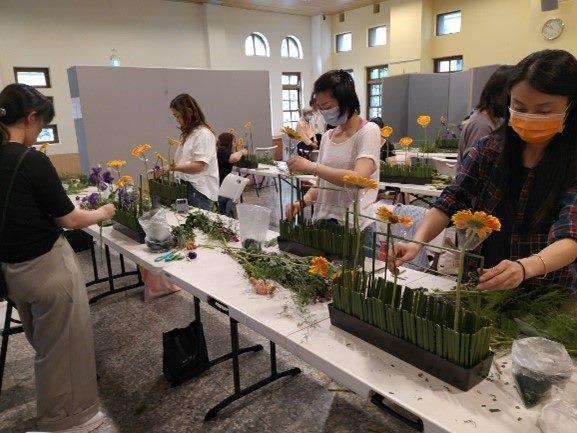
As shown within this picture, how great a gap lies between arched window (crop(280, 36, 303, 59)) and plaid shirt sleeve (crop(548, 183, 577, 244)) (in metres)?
10.5

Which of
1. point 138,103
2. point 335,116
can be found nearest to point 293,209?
point 335,116

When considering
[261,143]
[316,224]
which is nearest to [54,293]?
[316,224]

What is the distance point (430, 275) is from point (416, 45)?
9.16 m

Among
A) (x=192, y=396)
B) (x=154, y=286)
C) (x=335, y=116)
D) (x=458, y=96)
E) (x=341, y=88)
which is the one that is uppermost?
(x=458, y=96)

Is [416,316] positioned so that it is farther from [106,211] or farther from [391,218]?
[106,211]

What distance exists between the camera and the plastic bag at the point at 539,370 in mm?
867

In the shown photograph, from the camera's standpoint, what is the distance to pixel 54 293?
1708 mm

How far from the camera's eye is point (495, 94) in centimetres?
235

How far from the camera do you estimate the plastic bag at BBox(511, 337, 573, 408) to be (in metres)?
0.87

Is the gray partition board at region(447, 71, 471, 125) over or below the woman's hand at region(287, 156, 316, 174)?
over

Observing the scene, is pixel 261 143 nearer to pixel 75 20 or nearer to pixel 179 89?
pixel 179 89

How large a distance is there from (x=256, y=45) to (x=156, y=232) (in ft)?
30.8

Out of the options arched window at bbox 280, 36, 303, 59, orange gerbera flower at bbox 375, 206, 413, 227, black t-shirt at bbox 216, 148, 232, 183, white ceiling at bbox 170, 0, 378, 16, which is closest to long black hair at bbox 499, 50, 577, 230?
orange gerbera flower at bbox 375, 206, 413, 227

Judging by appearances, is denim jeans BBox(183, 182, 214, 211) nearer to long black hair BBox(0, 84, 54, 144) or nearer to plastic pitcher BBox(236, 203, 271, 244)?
plastic pitcher BBox(236, 203, 271, 244)
